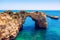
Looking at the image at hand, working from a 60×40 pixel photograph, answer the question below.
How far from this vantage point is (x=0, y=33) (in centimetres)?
1546

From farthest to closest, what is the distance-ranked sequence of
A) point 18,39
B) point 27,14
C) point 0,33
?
point 27,14, point 18,39, point 0,33

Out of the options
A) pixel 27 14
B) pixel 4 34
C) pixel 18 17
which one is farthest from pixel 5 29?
pixel 27 14

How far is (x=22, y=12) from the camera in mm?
28969

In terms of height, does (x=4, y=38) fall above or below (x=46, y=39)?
above

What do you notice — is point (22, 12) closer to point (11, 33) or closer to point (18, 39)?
point (18, 39)

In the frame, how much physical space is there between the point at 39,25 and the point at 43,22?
886mm

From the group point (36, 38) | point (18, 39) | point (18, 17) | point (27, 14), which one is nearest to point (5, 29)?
point (18, 39)

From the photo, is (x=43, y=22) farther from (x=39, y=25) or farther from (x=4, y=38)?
(x=4, y=38)

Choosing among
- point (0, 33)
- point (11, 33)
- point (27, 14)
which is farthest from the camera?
point (27, 14)

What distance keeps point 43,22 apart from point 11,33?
11.7 metres

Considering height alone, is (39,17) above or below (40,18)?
above

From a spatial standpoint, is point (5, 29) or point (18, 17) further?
point (18, 17)

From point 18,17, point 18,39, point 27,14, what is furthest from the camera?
point 27,14

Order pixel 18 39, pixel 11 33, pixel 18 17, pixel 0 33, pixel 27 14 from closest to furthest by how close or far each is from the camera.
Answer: pixel 0 33 → pixel 11 33 → pixel 18 39 → pixel 18 17 → pixel 27 14
